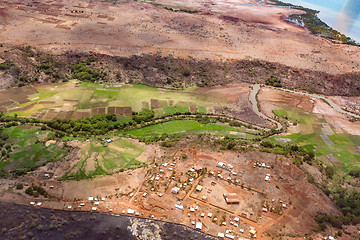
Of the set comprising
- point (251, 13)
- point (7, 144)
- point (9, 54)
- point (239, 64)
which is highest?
point (251, 13)

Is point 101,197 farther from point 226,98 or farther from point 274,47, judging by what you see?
point 274,47

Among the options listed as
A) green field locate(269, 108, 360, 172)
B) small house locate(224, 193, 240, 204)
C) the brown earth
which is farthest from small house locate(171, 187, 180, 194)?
the brown earth

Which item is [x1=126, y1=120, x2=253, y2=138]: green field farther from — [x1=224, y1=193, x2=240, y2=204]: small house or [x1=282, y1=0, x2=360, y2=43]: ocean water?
[x1=282, y1=0, x2=360, y2=43]: ocean water

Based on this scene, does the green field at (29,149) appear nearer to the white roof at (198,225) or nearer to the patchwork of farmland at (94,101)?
the patchwork of farmland at (94,101)

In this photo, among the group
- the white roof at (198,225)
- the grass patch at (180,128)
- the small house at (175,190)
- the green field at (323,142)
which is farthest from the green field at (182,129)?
the white roof at (198,225)

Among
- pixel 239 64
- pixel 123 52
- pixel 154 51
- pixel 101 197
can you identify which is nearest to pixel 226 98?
pixel 239 64

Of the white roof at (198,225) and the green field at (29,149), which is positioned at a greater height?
the white roof at (198,225)
